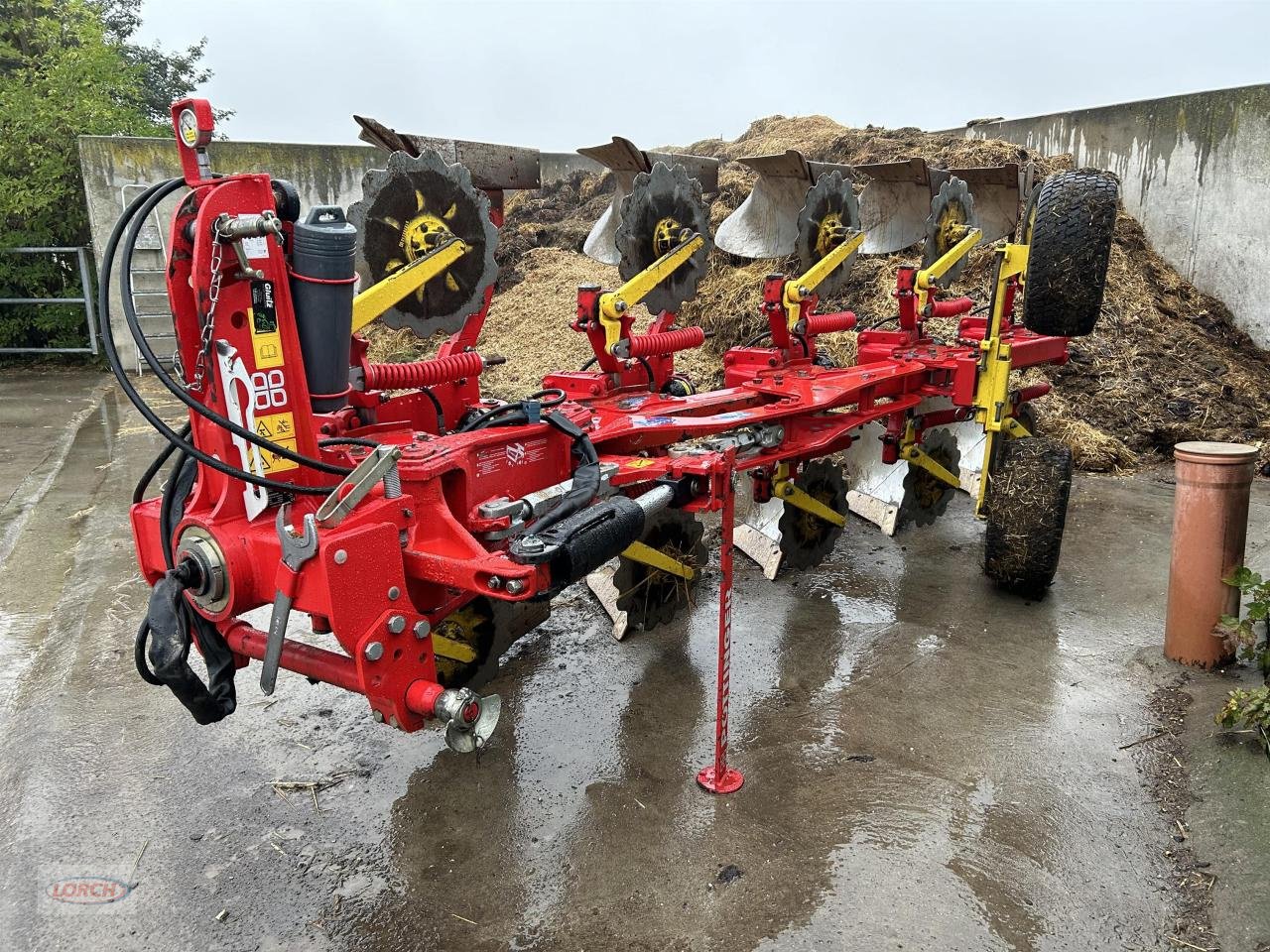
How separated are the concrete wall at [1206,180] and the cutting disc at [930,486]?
4404 millimetres

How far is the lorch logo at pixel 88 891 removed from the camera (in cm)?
276

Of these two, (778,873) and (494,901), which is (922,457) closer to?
(778,873)

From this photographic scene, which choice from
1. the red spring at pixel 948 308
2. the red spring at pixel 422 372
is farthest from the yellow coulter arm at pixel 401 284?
the red spring at pixel 948 308

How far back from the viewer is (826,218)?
5.43 metres

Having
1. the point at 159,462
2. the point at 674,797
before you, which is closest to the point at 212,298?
the point at 159,462

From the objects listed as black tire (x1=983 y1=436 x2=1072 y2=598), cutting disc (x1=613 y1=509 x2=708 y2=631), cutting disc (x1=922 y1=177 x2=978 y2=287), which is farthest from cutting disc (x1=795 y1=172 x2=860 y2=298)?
cutting disc (x1=613 y1=509 x2=708 y2=631)

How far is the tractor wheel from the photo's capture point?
4.56 metres

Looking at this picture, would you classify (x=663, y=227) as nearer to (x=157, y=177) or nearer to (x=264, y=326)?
(x=264, y=326)

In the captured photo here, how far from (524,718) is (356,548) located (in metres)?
1.66

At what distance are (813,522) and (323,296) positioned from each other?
354cm

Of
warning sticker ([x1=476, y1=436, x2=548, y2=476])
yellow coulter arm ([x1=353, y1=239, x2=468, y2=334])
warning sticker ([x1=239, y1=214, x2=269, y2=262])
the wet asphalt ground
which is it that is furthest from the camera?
yellow coulter arm ([x1=353, y1=239, x2=468, y2=334])

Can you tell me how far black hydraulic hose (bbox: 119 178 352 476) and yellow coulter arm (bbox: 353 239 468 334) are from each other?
36.2 inches

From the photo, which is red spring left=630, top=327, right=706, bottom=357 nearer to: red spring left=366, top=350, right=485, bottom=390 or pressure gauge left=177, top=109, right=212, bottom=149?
red spring left=366, top=350, right=485, bottom=390

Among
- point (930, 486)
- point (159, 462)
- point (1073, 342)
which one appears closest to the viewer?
point (159, 462)
